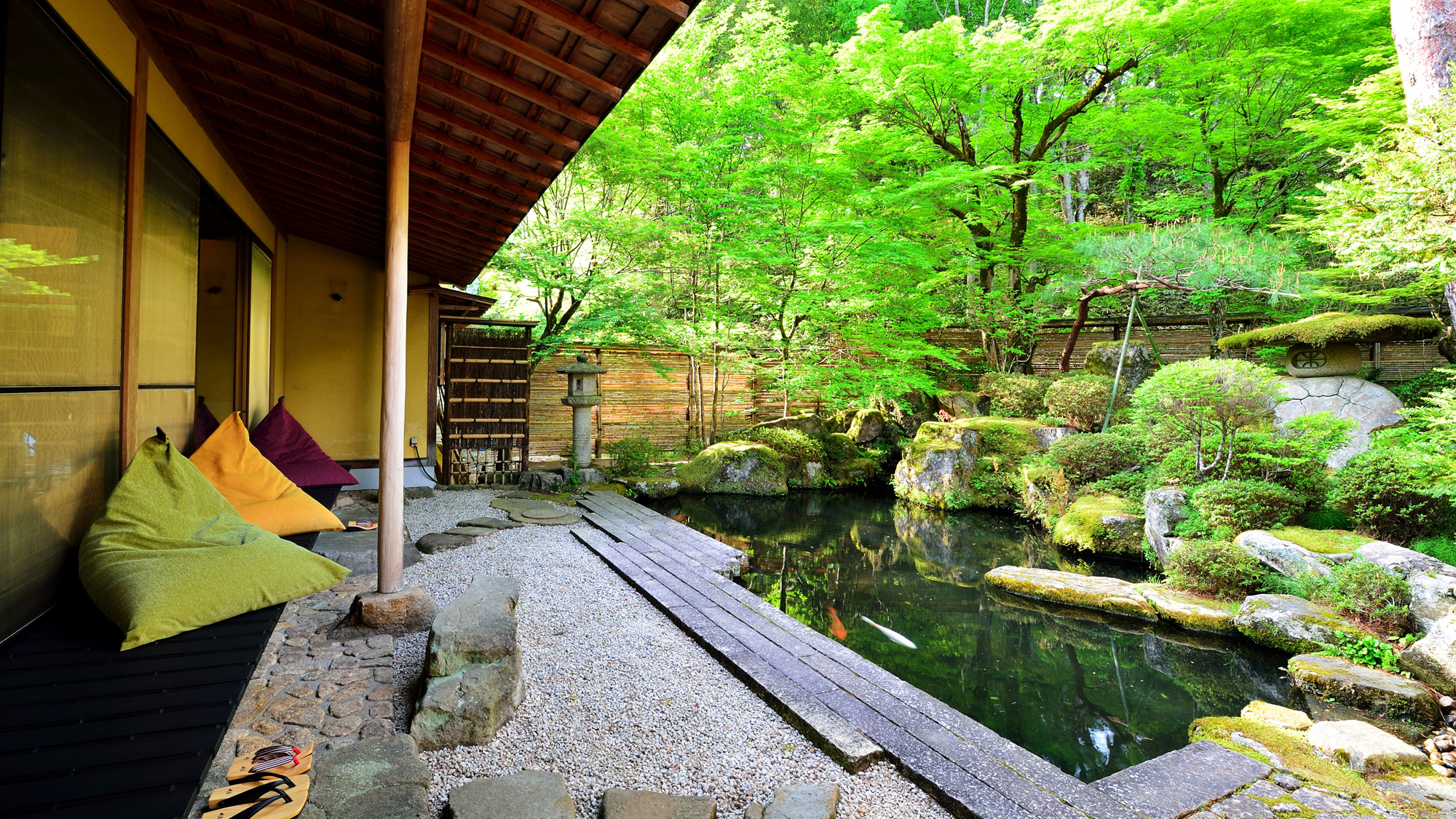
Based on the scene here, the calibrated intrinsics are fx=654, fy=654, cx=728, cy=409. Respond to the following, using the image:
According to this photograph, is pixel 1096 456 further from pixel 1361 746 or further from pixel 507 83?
pixel 507 83

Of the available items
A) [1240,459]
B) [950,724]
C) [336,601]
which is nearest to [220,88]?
[336,601]

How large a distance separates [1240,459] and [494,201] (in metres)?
6.51

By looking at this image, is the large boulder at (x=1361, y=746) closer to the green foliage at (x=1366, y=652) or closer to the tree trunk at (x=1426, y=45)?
the green foliage at (x=1366, y=652)

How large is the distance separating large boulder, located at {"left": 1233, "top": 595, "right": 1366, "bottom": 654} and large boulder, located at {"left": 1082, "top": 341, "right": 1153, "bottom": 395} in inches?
195

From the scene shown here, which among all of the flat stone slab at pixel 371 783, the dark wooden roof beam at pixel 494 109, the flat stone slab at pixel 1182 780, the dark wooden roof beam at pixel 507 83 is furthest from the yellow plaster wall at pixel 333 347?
the flat stone slab at pixel 1182 780

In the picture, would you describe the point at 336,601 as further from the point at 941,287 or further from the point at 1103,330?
the point at 1103,330

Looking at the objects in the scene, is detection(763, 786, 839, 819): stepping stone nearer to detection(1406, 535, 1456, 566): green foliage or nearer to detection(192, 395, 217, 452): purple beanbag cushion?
detection(192, 395, 217, 452): purple beanbag cushion

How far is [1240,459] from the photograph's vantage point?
18.7ft

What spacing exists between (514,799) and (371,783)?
418 mm

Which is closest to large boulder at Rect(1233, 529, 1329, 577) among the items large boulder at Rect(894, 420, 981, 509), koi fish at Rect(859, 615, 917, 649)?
koi fish at Rect(859, 615, 917, 649)

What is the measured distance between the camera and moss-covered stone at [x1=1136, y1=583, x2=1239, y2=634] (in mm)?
4488

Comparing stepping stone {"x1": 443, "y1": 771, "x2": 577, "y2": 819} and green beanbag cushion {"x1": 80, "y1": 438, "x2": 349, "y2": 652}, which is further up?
green beanbag cushion {"x1": 80, "y1": 438, "x2": 349, "y2": 652}

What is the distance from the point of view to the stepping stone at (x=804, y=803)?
195 centimetres

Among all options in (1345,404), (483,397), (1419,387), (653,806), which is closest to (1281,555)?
(1345,404)
